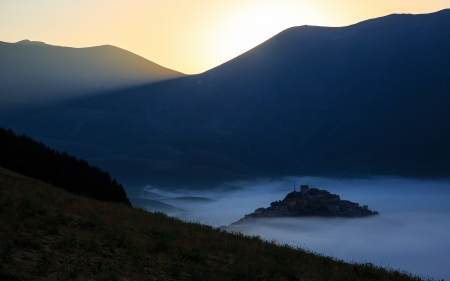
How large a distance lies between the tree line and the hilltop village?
233 feet

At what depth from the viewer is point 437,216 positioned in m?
186

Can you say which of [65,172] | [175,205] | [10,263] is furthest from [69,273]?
[175,205]

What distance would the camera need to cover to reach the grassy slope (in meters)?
15.8

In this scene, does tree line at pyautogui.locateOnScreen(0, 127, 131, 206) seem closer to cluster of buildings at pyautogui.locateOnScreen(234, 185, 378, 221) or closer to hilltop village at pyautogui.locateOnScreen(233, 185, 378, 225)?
hilltop village at pyautogui.locateOnScreen(233, 185, 378, 225)

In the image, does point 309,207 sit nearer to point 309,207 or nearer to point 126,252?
point 309,207

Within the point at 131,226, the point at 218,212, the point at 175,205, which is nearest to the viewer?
the point at 131,226

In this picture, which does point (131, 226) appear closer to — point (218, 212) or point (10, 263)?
point (10, 263)

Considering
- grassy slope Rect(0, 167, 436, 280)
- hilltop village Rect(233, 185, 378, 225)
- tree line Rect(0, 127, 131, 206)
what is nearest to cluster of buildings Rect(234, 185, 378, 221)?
hilltop village Rect(233, 185, 378, 225)

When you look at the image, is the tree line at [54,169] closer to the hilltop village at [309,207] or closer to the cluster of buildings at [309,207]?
the hilltop village at [309,207]

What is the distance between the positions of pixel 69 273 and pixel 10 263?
1.61 meters

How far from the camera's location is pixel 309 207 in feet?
458

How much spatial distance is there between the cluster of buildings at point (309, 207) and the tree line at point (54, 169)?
2932 inches

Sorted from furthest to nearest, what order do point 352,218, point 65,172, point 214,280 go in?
point 352,218 → point 65,172 → point 214,280

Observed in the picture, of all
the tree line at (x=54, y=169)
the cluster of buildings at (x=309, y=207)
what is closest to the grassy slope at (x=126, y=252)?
the tree line at (x=54, y=169)
